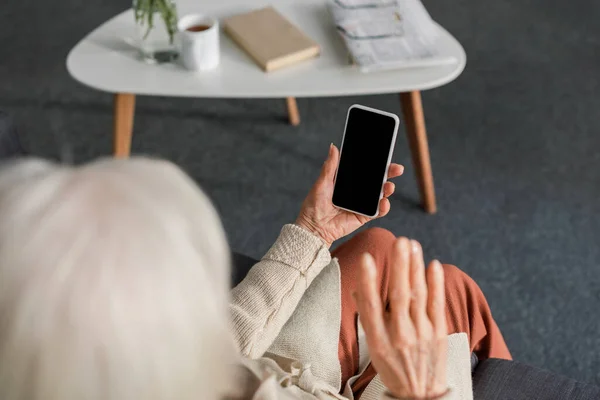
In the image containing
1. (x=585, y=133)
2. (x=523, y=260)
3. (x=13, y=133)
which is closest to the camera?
(x=13, y=133)

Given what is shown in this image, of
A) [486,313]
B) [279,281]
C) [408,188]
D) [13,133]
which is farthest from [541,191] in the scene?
[13,133]

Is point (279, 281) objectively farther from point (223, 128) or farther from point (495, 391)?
point (223, 128)

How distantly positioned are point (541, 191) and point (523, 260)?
0.27 m

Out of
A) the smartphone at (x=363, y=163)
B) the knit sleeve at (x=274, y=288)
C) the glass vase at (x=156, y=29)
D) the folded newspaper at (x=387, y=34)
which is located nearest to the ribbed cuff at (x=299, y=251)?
the knit sleeve at (x=274, y=288)

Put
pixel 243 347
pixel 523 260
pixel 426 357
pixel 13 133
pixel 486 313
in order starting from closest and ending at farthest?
pixel 426 357 < pixel 243 347 < pixel 486 313 < pixel 13 133 < pixel 523 260

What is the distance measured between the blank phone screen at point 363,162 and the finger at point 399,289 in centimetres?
32

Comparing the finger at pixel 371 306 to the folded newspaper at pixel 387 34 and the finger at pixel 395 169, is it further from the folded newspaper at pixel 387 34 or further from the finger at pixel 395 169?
the folded newspaper at pixel 387 34

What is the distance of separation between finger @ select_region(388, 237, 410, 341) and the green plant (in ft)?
3.04

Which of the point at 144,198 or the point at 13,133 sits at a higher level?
the point at 144,198

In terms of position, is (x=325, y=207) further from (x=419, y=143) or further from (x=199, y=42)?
(x=419, y=143)

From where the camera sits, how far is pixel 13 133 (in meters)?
1.32

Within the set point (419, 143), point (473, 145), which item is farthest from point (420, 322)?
point (473, 145)

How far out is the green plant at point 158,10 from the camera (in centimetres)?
133

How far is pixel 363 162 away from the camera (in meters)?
0.98
